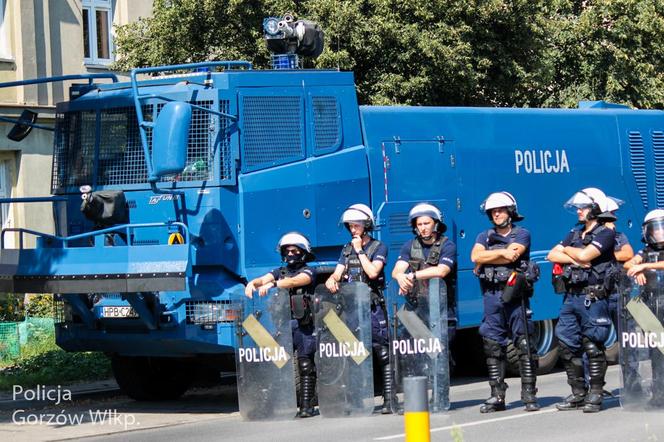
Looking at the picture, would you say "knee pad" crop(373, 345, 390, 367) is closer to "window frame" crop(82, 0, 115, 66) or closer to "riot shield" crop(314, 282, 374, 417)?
"riot shield" crop(314, 282, 374, 417)

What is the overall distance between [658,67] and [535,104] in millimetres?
3297

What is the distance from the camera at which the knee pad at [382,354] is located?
38.2ft

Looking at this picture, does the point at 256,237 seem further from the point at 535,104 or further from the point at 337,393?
the point at 535,104

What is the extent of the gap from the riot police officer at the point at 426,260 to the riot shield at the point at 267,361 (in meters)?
1.08

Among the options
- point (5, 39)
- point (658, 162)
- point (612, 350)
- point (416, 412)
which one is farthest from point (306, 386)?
point (5, 39)

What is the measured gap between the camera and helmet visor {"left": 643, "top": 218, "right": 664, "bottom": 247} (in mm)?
11562

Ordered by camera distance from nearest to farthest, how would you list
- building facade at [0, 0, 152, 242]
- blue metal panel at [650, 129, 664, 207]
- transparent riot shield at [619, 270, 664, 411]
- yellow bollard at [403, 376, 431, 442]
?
yellow bollard at [403, 376, 431, 442] → transparent riot shield at [619, 270, 664, 411] → blue metal panel at [650, 129, 664, 207] → building facade at [0, 0, 152, 242]

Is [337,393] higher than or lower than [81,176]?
lower

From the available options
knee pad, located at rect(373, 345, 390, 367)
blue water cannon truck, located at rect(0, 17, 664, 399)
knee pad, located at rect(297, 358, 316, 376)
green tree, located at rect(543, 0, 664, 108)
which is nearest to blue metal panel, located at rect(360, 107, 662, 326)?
blue water cannon truck, located at rect(0, 17, 664, 399)

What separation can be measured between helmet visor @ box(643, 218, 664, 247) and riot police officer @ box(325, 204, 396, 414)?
2.33 meters

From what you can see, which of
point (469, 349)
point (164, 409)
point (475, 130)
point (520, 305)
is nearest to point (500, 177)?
point (475, 130)

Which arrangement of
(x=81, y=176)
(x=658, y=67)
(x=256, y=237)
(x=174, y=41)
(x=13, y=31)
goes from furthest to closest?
(x=658, y=67), (x=13, y=31), (x=174, y=41), (x=81, y=176), (x=256, y=237)

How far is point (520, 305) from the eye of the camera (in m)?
11.4

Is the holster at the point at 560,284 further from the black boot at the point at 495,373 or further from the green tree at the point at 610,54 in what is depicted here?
the green tree at the point at 610,54
